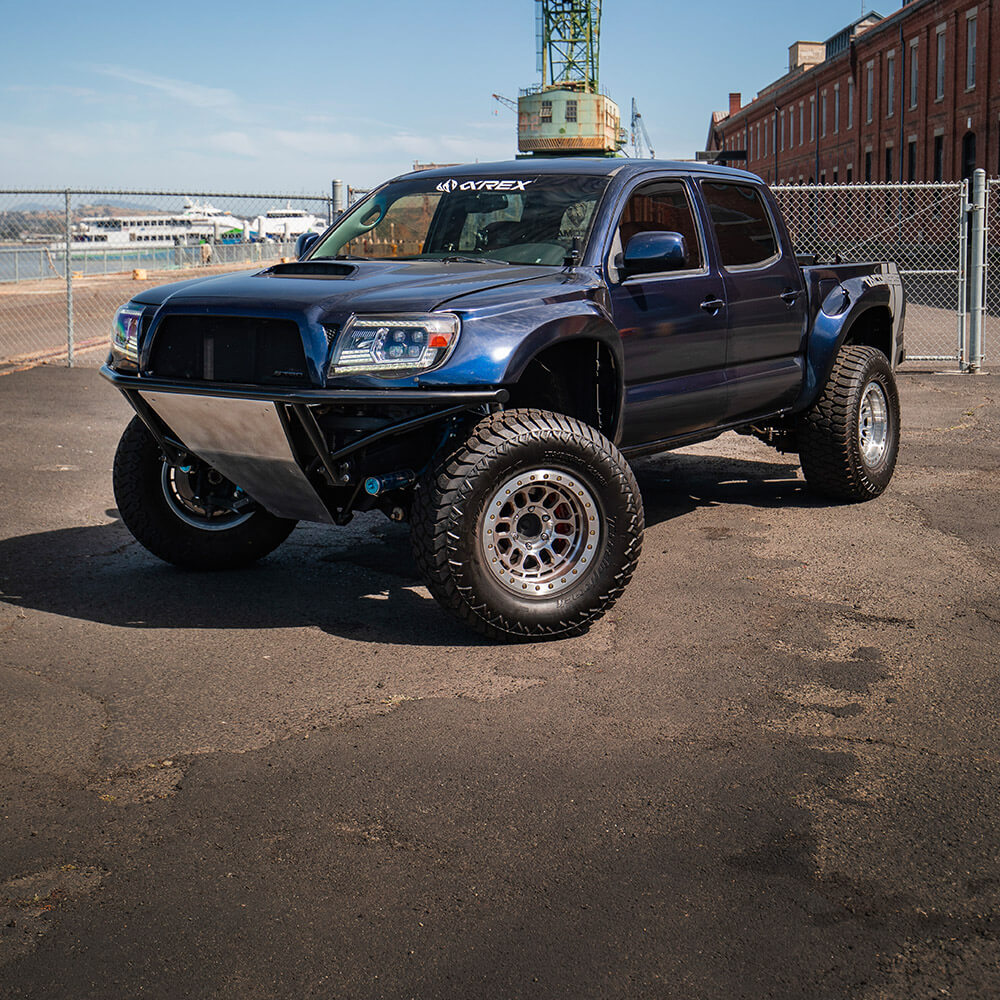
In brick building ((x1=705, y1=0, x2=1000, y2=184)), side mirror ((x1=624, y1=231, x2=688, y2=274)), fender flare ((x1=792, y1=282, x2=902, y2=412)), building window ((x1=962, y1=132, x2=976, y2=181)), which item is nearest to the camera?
side mirror ((x1=624, y1=231, x2=688, y2=274))

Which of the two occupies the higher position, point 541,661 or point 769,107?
point 769,107

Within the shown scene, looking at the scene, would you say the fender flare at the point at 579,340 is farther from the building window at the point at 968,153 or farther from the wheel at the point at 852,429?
the building window at the point at 968,153

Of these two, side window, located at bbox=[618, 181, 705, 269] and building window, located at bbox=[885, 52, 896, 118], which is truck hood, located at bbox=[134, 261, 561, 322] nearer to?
side window, located at bbox=[618, 181, 705, 269]

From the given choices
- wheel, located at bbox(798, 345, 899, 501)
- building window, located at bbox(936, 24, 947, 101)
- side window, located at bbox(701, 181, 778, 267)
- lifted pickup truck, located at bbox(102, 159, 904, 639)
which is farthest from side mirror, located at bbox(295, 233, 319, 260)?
building window, located at bbox(936, 24, 947, 101)

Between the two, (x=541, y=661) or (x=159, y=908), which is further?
(x=541, y=661)

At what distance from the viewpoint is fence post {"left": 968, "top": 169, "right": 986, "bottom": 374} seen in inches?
545

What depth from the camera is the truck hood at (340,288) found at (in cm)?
461

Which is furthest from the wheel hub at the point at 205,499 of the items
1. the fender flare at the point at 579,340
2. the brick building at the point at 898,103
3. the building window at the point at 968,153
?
the building window at the point at 968,153

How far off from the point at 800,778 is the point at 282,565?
11.2 ft

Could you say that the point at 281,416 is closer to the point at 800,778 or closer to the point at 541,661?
the point at 541,661

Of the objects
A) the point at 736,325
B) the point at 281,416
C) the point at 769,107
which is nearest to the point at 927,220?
the point at 769,107

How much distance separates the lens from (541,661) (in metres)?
4.71

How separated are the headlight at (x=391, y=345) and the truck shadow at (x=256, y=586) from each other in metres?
1.17

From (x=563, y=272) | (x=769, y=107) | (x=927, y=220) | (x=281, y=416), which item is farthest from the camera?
(x=769, y=107)
